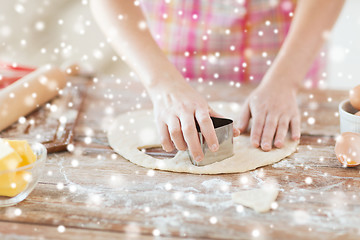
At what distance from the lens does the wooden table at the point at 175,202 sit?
25.8 inches

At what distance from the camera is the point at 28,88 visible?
1202 mm

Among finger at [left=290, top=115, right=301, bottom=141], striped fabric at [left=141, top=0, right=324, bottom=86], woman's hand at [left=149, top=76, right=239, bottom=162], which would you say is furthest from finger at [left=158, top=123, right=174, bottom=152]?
striped fabric at [left=141, top=0, right=324, bottom=86]

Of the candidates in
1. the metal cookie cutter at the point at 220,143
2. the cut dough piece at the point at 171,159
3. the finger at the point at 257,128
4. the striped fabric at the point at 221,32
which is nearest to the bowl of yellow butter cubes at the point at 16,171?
the cut dough piece at the point at 171,159

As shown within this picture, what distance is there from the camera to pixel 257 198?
29.4 inches

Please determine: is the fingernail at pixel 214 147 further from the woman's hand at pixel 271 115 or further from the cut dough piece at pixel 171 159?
the woman's hand at pixel 271 115

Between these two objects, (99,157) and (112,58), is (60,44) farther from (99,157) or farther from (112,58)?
(99,157)

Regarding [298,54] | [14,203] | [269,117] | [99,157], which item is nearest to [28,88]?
[99,157]

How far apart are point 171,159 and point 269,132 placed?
0.29 m

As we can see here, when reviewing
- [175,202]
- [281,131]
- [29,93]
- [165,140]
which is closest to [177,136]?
[165,140]

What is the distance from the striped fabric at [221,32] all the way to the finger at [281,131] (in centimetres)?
49

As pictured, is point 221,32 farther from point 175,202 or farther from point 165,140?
point 175,202

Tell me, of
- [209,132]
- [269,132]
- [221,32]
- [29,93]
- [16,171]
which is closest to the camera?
[16,171]

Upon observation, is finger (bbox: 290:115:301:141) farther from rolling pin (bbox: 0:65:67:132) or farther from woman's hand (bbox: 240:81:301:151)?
rolling pin (bbox: 0:65:67:132)

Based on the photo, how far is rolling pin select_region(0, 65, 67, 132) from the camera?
1.11 metres
